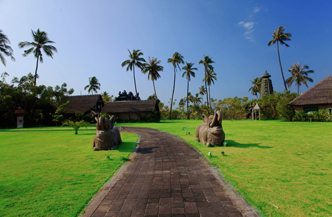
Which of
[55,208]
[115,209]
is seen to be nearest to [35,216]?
[55,208]

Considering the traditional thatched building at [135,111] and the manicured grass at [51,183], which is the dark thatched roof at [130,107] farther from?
the manicured grass at [51,183]

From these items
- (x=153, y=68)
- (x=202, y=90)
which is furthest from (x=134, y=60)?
(x=202, y=90)

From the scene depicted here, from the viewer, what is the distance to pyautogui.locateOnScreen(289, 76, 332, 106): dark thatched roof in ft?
74.9

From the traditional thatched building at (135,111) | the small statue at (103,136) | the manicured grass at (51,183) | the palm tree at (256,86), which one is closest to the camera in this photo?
the manicured grass at (51,183)

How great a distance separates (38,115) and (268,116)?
40.0 meters

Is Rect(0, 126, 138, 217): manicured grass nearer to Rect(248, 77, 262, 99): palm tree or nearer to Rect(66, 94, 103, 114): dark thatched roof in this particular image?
Rect(66, 94, 103, 114): dark thatched roof

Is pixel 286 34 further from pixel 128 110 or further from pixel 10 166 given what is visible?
pixel 10 166

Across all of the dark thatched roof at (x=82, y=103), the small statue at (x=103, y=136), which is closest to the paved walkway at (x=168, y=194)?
the small statue at (x=103, y=136)

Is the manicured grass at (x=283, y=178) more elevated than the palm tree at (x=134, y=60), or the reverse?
the palm tree at (x=134, y=60)

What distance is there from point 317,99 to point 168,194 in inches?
1119

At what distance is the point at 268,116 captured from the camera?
3300 cm

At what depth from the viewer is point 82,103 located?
34375mm

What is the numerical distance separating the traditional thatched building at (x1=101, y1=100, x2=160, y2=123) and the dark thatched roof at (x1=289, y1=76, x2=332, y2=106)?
857 inches

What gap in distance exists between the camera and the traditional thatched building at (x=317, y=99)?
22.8 meters
